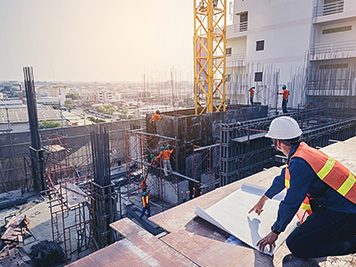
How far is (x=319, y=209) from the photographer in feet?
7.52

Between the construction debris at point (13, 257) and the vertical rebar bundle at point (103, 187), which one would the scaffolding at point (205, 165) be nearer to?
the vertical rebar bundle at point (103, 187)

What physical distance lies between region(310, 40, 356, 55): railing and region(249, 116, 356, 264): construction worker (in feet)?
75.7

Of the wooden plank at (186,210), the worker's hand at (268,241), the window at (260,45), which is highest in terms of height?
the window at (260,45)

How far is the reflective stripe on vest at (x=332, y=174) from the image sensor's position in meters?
2.05

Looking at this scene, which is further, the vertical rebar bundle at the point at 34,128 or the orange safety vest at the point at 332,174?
the vertical rebar bundle at the point at 34,128

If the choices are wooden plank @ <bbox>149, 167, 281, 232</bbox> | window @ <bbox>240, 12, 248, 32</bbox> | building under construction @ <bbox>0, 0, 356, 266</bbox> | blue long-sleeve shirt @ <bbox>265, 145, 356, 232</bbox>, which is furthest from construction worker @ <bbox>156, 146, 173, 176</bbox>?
window @ <bbox>240, 12, 248, 32</bbox>

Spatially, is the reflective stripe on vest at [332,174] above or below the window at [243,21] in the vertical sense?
below

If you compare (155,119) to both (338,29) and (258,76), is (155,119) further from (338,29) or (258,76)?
(338,29)

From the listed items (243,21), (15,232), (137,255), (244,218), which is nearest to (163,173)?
(15,232)

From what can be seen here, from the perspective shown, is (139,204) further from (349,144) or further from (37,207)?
(349,144)

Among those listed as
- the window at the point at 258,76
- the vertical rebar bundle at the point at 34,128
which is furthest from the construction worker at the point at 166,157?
the window at the point at 258,76

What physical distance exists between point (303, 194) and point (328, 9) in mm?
26475

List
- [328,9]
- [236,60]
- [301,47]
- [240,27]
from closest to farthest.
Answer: [328,9] → [301,47] → [240,27] → [236,60]

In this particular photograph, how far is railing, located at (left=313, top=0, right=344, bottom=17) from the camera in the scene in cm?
2119
